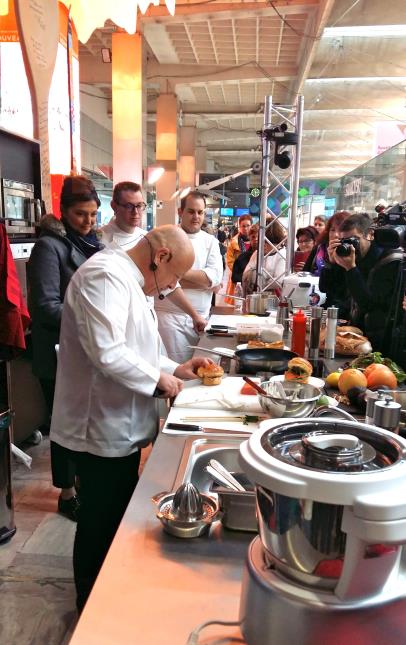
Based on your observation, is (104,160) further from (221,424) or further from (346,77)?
(221,424)

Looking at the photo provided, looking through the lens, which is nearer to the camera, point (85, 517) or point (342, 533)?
point (342, 533)

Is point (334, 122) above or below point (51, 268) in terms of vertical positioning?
above

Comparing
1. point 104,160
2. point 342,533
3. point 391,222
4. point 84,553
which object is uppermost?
point 104,160

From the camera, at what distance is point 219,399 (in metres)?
1.71

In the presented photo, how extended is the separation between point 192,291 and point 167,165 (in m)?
9.15

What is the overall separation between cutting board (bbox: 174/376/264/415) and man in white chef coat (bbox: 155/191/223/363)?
1.45 m

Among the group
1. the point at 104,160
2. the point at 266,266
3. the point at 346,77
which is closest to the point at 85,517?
the point at 266,266

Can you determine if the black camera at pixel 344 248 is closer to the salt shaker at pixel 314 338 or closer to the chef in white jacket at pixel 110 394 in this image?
the salt shaker at pixel 314 338

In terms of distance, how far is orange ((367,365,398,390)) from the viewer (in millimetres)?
1803

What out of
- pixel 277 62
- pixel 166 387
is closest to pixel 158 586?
pixel 166 387

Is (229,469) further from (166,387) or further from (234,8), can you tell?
(234,8)

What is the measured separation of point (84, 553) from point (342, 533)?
51.1 inches

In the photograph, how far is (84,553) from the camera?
1687 mm

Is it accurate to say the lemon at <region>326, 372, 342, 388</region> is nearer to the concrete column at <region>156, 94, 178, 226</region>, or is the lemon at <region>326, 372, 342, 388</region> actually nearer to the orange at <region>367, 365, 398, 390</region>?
the orange at <region>367, 365, 398, 390</region>
